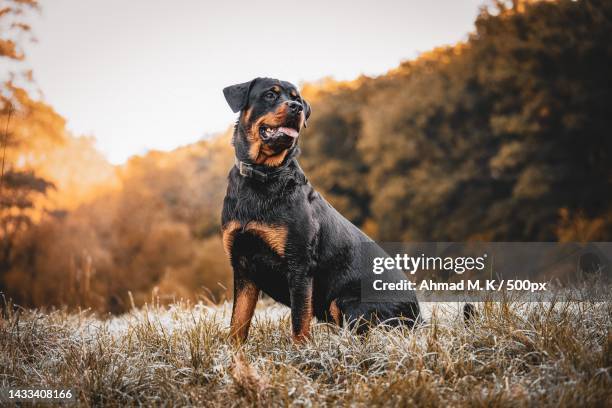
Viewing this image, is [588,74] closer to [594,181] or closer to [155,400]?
[594,181]

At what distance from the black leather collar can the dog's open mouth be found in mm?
209

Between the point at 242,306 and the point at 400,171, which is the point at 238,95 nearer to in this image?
the point at 242,306

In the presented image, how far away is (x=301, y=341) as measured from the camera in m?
3.40

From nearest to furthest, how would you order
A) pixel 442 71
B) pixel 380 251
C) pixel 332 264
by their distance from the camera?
1. pixel 332 264
2. pixel 380 251
3. pixel 442 71

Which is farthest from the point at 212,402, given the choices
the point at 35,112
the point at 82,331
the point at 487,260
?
the point at 35,112

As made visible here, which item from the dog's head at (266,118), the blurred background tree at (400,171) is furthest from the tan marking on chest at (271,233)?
the blurred background tree at (400,171)

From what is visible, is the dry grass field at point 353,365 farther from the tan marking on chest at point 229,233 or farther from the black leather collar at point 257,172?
the black leather collar at point 257,172

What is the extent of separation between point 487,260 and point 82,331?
3.62 metres

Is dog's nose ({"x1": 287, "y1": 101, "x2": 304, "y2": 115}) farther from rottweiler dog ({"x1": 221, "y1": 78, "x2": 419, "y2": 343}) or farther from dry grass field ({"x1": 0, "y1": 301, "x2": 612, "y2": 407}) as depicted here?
dry grass field ({"x1": 0, "y1": 301, "x2": 612, "y2": 407})

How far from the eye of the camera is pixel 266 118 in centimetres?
352

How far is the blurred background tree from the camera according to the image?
10.7 metres

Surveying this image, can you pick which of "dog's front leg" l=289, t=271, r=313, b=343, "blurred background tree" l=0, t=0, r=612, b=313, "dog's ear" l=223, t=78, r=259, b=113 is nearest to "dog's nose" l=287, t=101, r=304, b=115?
"dog's ear" l=223, t=78, r=259, b=113

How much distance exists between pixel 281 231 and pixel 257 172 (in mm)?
409

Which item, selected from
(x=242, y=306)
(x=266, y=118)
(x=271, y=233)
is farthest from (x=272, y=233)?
(x=266, y=118)
